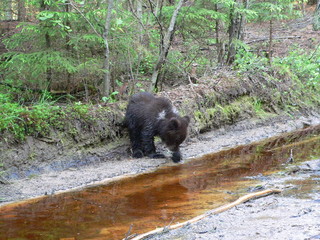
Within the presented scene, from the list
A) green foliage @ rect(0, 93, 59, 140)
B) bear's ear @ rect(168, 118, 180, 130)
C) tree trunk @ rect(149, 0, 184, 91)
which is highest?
tree trunk @ rect(149, 0, 184, 91)

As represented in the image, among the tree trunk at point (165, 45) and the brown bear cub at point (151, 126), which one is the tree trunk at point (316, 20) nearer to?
the tree trunk at point (165, 45)

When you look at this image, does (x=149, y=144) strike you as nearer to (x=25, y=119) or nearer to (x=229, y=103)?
(x=25, y=119)

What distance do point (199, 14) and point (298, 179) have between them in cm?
645

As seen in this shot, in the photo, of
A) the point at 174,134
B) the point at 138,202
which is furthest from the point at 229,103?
the point at 138,202

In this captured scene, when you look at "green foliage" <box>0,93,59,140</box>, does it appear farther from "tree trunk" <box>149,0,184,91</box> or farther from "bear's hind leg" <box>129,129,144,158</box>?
"tree trunk" <box>149,0,184,91</box>

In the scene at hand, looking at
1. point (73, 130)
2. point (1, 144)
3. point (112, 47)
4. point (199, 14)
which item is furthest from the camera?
point (199, 14)

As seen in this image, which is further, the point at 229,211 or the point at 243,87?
the point at 243,87

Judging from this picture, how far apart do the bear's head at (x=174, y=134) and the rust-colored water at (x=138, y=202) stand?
41 centimetres

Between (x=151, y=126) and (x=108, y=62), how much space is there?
222 centimetres

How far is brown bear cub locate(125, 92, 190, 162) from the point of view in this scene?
8.79m

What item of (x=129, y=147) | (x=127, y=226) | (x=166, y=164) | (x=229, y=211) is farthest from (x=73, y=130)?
(x=229, y=211)

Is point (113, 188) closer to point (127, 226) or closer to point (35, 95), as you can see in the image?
point (127, 226)

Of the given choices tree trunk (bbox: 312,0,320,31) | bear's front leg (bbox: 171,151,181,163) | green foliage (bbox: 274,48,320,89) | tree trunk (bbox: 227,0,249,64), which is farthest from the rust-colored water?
tree trunk (bbox: 312,0,320,31)

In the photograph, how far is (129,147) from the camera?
30.7 ft
